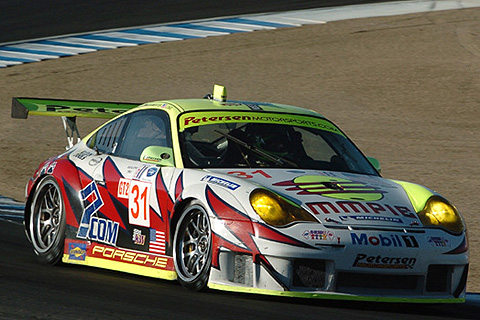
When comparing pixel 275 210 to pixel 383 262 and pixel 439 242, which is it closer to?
pixel 383 262

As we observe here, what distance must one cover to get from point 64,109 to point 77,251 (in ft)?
4.74

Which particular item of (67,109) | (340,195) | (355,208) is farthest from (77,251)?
(355,208)

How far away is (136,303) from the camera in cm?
553

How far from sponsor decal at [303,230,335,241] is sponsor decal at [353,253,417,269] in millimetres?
184

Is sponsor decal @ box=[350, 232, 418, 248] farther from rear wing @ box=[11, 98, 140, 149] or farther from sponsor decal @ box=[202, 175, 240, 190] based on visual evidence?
rear wing @ box=[11, 98, 140, 149]

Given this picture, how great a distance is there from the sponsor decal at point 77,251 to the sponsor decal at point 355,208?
1.95 metres

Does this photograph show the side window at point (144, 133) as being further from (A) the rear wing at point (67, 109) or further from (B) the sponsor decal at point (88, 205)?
(A) the rear wing at point (67, 109)

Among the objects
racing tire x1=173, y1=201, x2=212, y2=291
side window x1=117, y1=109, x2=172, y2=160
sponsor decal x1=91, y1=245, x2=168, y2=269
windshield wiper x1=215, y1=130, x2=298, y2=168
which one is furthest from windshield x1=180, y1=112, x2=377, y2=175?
sponsor decal x1=91, y1=245, x2=168, y2=269

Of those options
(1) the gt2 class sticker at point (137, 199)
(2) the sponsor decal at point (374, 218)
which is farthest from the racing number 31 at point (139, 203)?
(2) the sponsor decal at point (374, 218)

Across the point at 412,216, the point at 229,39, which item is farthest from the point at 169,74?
the point at 412,216

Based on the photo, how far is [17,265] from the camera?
22.9 ft

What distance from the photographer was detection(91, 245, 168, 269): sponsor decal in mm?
6457

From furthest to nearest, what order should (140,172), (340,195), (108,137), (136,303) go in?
(108,137), (140,172), (340,195), (136,303)

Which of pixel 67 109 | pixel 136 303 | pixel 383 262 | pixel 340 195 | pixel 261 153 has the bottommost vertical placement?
pixel 136 303
